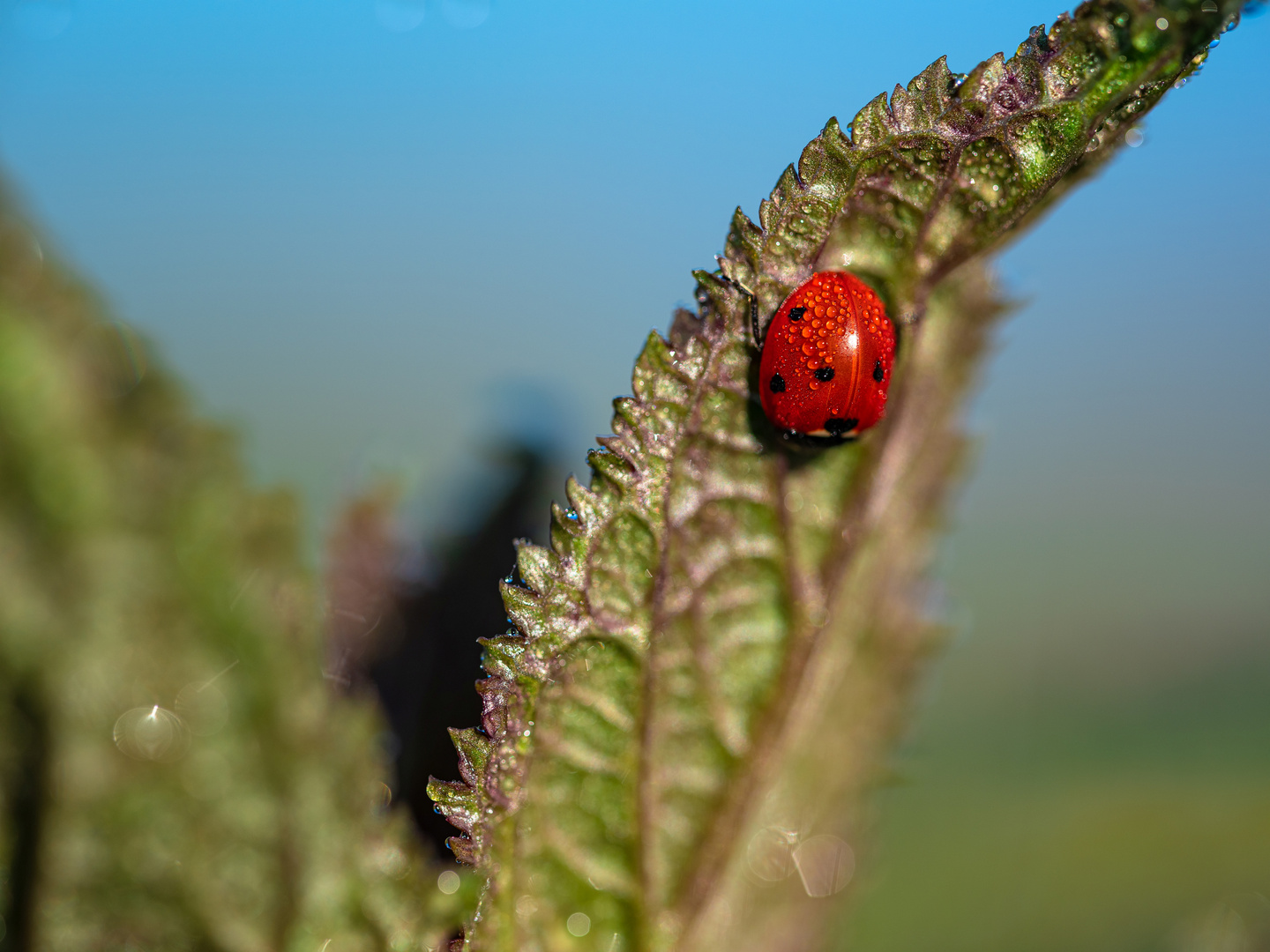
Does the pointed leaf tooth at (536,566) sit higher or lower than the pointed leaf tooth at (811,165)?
lower

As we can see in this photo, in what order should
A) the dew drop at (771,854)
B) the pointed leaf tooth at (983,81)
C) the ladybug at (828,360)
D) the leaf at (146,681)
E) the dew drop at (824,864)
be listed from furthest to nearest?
1. the dew drop at (824,864)
2. the dew drop at (771,854)
3. the ladybug at (828,360)
4. the pointed leaf tooth at (983,81)
5. the leaf at (146,681)

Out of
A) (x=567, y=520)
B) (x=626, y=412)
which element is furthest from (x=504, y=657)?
(x=626, y=412)

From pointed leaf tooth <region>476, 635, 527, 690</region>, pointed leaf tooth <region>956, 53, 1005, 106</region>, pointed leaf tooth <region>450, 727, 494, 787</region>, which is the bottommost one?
pointed leaf tooth <region>450, 727, 494, 787</region>

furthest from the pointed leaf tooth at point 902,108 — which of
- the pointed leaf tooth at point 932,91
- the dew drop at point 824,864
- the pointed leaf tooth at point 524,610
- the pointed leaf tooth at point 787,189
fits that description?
the dew drop at point 824,864

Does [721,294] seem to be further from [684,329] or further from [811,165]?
[811,165]

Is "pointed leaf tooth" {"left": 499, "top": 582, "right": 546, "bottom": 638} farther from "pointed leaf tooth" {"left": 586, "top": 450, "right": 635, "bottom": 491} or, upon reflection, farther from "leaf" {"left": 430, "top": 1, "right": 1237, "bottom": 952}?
"pointed leaf tooth" {"left": 586, "top": 450, "right": 635, "bottom": 491}

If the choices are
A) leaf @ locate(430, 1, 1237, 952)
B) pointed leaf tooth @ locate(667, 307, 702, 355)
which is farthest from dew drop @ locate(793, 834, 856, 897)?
pointed leaf tooth @ locate(667, 307, 702, 355)

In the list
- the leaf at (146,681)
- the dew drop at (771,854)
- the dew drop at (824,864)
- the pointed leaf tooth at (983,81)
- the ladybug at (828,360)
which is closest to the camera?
the leaf at (146,681)

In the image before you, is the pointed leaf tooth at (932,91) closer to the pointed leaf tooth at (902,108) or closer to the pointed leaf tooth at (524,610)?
the pointed leaf tooth at (902,108)
